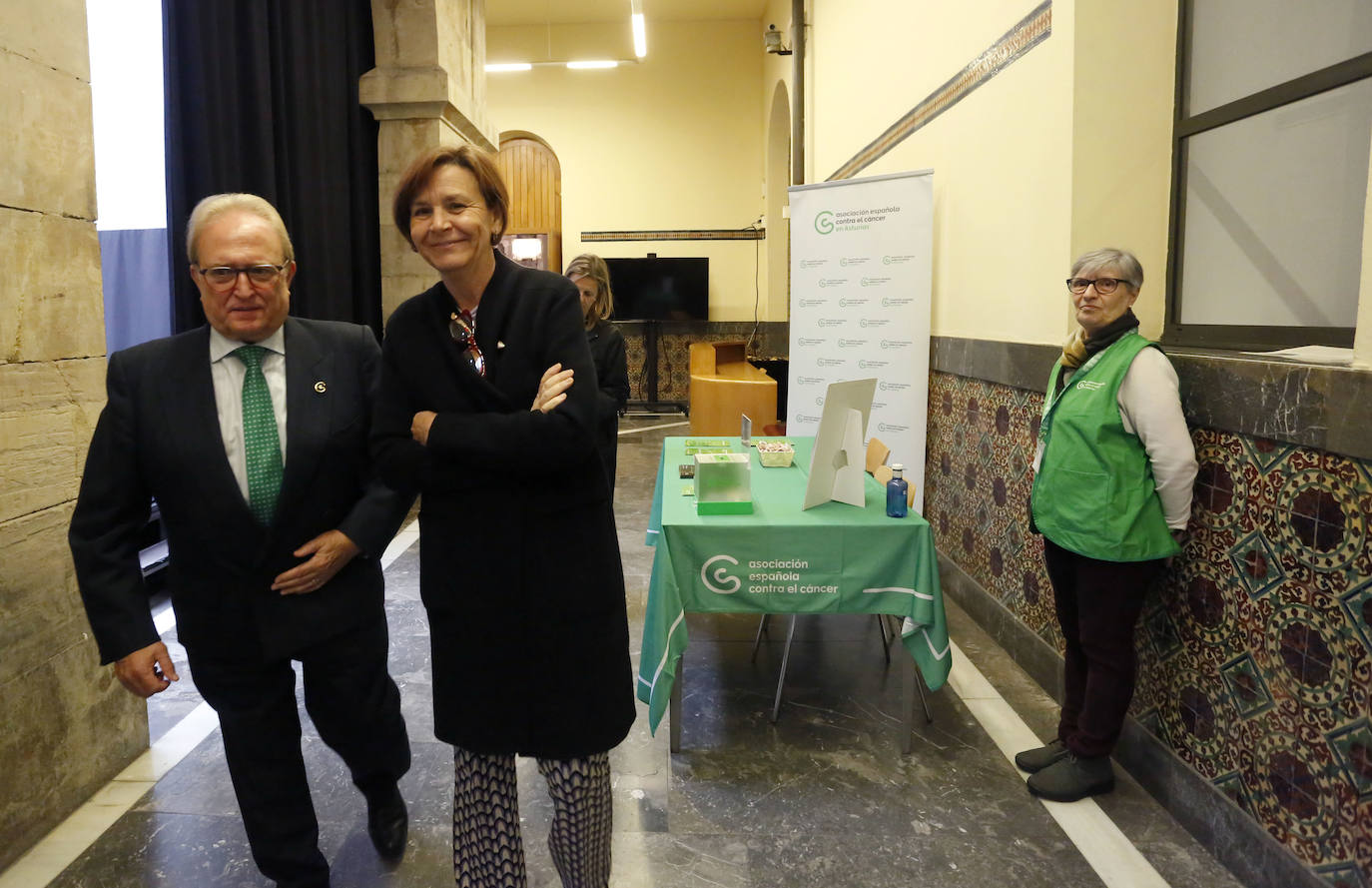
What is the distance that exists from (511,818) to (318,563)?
26.4 inches

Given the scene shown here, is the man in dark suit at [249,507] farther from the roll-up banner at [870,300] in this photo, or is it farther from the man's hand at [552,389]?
the roll-up banner at [870,300]

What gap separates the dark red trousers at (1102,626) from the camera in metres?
2.35

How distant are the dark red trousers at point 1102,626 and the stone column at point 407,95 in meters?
4.56

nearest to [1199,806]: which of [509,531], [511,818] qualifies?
[511,818]

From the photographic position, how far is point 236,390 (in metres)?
1.84

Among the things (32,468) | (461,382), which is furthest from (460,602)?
(32,468)

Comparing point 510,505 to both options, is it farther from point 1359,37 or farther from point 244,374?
point 1359,37

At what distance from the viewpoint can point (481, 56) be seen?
701 centimetres

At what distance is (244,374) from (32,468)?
980 mm

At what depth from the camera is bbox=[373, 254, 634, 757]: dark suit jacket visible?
1.58 m

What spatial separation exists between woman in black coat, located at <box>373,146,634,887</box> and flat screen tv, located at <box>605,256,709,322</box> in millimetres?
10215

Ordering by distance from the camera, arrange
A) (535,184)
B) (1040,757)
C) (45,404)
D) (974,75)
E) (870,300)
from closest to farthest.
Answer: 1. (45,404)
2. (1040,757)
3. (974,75)
4. (870,300)
5. (535,184)

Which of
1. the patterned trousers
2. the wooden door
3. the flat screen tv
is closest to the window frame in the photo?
the patterned trousers

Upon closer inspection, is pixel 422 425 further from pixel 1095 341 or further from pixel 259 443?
pixel 1095 341
